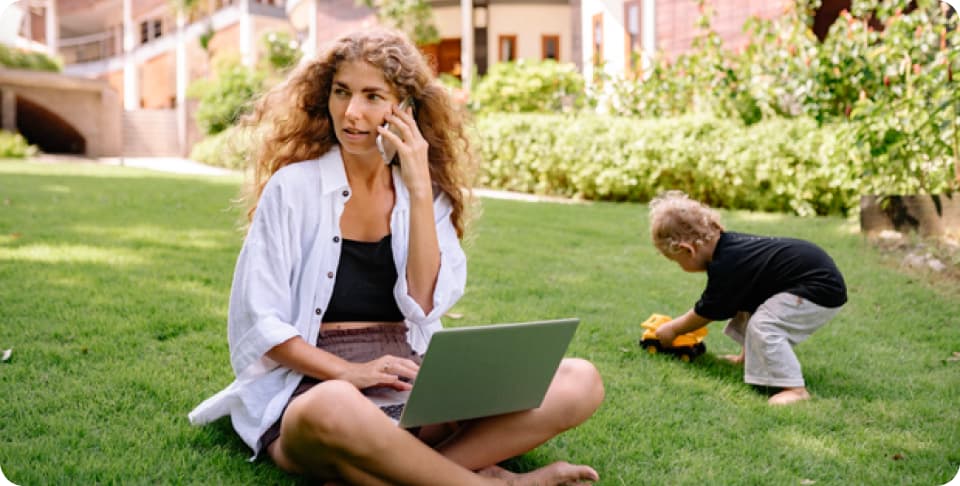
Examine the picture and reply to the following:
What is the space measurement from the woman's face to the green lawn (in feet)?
3.45

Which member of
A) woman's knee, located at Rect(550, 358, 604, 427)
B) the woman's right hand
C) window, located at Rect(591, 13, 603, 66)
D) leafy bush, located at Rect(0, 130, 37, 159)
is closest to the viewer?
the woman's right hand

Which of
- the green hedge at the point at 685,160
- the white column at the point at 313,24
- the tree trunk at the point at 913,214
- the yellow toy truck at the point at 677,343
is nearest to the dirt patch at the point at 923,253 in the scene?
the tree trunk at the point at 913,214

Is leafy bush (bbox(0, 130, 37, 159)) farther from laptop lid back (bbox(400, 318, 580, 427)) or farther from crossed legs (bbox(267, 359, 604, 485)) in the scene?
laptop lid back (bbox(400, 318, 580, 427))

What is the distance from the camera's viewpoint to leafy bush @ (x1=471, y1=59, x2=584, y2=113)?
45.9 feet

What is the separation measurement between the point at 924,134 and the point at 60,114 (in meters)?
22.8

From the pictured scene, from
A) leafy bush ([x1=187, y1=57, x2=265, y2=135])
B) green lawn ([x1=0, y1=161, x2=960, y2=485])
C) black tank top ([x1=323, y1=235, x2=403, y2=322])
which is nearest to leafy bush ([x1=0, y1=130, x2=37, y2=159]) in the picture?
leafy bush ([x1=187, y1=57, x2=265, y2=135])

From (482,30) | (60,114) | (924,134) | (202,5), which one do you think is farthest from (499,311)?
(202,5)

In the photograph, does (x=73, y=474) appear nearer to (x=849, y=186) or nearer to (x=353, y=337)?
(x=353, y=337)

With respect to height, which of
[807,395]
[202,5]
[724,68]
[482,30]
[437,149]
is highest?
[202,5]

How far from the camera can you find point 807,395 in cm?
353

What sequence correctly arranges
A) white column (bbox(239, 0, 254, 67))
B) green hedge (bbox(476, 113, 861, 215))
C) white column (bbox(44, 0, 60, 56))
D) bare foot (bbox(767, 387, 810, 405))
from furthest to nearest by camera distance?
white column (bbox(44, 0, 60, 56)) < white column (bbox(239, 0, 254, 67)) < green hedge (bbox(476, 113, 861, 215)) < bare foot (bbox(767, 387, 810, 405))

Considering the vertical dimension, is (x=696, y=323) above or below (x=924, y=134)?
below

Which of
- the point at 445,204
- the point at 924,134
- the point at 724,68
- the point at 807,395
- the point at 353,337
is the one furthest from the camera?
the point at 724,68

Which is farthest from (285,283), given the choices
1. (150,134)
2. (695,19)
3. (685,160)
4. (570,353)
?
(150,134)
